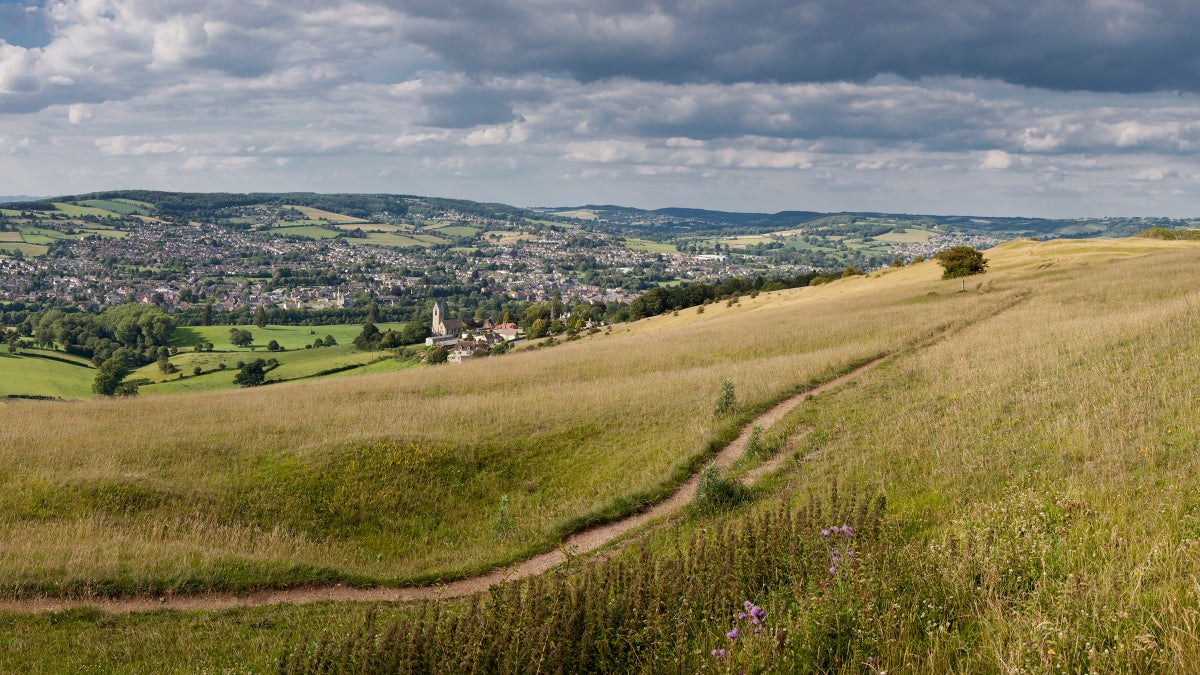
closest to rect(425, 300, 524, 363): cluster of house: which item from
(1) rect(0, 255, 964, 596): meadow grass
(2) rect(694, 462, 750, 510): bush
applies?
(1) rect(0, 255, 964, 596): meadow grass

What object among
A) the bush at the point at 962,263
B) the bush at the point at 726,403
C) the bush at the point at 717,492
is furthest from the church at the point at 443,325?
the bush at the point at 717,492

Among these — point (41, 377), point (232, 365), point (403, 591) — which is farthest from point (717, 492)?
point (232, 365)

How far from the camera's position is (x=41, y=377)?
251 feet

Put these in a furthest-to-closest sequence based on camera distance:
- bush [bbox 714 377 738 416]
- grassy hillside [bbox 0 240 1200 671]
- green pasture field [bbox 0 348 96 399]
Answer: green pasture field [bbox 0 348 96 399] → bush [bbox 714 377 738 416] → grassy hillside [bbox 0 240 1200 671]

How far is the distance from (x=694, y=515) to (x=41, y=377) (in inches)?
3528

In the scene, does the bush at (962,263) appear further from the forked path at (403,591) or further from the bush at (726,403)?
the forked path at (403,591)

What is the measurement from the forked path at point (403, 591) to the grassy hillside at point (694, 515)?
310 mm

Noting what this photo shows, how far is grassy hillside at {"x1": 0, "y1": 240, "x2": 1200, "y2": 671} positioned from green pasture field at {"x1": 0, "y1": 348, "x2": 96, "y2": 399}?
56085mm

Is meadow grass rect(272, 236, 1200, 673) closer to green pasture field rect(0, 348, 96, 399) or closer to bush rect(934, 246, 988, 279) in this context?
bush rect(934, 246, 988, 279)

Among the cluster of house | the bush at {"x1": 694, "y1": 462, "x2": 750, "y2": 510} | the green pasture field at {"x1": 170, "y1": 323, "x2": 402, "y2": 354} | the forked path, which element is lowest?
the green pasture field at {"x1": 170, "y1": 323, "x2": 402, "y2": 354}

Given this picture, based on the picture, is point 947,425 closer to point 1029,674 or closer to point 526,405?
point 1029,674

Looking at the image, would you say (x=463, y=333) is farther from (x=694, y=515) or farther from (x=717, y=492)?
(x=694, y=515)

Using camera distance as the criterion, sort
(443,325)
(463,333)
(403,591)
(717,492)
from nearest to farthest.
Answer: (403,591) → (717,492) → (463,333) → (443,325)

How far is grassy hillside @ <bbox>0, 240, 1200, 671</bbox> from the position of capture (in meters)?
5.69
